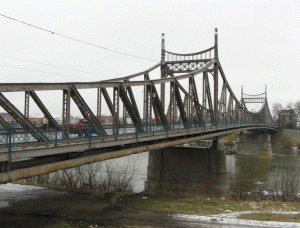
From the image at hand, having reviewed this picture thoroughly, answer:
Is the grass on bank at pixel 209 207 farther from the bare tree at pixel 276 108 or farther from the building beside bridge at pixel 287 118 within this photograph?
the bare tree at pixel 276 108

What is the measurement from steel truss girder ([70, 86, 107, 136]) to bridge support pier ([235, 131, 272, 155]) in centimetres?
5579

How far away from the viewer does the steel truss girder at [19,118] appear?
887cm

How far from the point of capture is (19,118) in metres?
9.16

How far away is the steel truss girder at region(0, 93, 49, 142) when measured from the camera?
8867 mm

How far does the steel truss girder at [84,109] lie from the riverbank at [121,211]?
3388 millimetres

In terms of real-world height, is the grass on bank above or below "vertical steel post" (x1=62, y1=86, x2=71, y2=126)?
below

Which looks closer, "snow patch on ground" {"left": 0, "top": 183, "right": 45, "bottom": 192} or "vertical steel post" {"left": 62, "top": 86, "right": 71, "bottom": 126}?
"vertical steel post" {"left": 62, "top": 86, "right": 71, "bottom": 126}

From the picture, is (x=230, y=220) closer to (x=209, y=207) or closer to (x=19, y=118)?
(x=209, y=207)

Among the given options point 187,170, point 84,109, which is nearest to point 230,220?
point 84,109

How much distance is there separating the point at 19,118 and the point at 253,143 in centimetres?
6433

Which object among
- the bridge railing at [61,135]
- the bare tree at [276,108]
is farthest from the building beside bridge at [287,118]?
the bridge railing at [61,135]

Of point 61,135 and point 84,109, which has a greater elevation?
point 84,109

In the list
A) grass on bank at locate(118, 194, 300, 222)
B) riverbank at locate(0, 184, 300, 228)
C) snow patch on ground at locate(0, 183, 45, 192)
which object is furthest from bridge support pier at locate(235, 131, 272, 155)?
snow patch on ground at locate(0, 183, 45, 192)

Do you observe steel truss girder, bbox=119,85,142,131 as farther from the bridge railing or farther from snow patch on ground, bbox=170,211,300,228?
snow patch on ground, bbox=170,211,300,228
